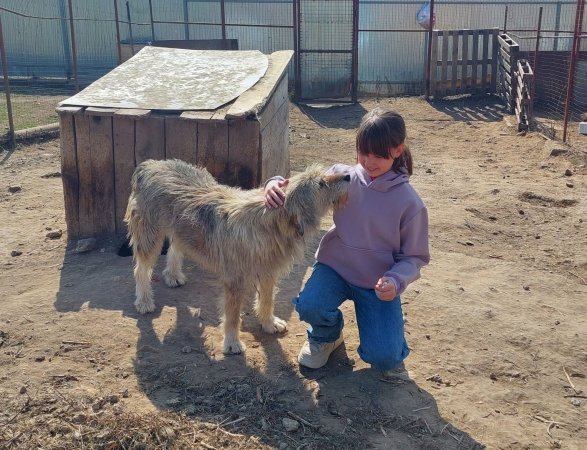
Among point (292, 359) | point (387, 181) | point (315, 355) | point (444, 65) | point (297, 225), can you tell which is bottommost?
point (292, 359)

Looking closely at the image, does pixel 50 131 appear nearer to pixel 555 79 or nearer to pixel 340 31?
pixel 340 31

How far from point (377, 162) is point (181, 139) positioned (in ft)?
8.17

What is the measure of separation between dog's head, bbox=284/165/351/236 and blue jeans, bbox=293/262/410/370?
1.44 feet

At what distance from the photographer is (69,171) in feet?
19.2

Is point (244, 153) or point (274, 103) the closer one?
point (244, 153)

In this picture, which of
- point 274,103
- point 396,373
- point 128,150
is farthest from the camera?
point 274,103

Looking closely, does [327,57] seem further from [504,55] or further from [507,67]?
[507,67]

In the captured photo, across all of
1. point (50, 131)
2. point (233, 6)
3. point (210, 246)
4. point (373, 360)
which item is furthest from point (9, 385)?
point (233, 6)

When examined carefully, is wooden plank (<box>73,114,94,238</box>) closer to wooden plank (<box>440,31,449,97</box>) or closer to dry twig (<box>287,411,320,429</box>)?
dry twig (<box>287,411,320,429</box>)

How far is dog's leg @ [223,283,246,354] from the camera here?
4203 mm

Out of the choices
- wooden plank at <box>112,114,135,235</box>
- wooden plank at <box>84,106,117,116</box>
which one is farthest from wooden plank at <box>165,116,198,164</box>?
wooden plank at <box>84,106,117,116</box>

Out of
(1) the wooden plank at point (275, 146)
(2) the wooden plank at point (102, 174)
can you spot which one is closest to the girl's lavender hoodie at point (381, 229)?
(1) the wooden plank at point (275, 146)

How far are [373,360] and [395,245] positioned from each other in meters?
0.69

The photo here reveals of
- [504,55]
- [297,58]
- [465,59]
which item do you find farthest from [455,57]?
[297,58]
